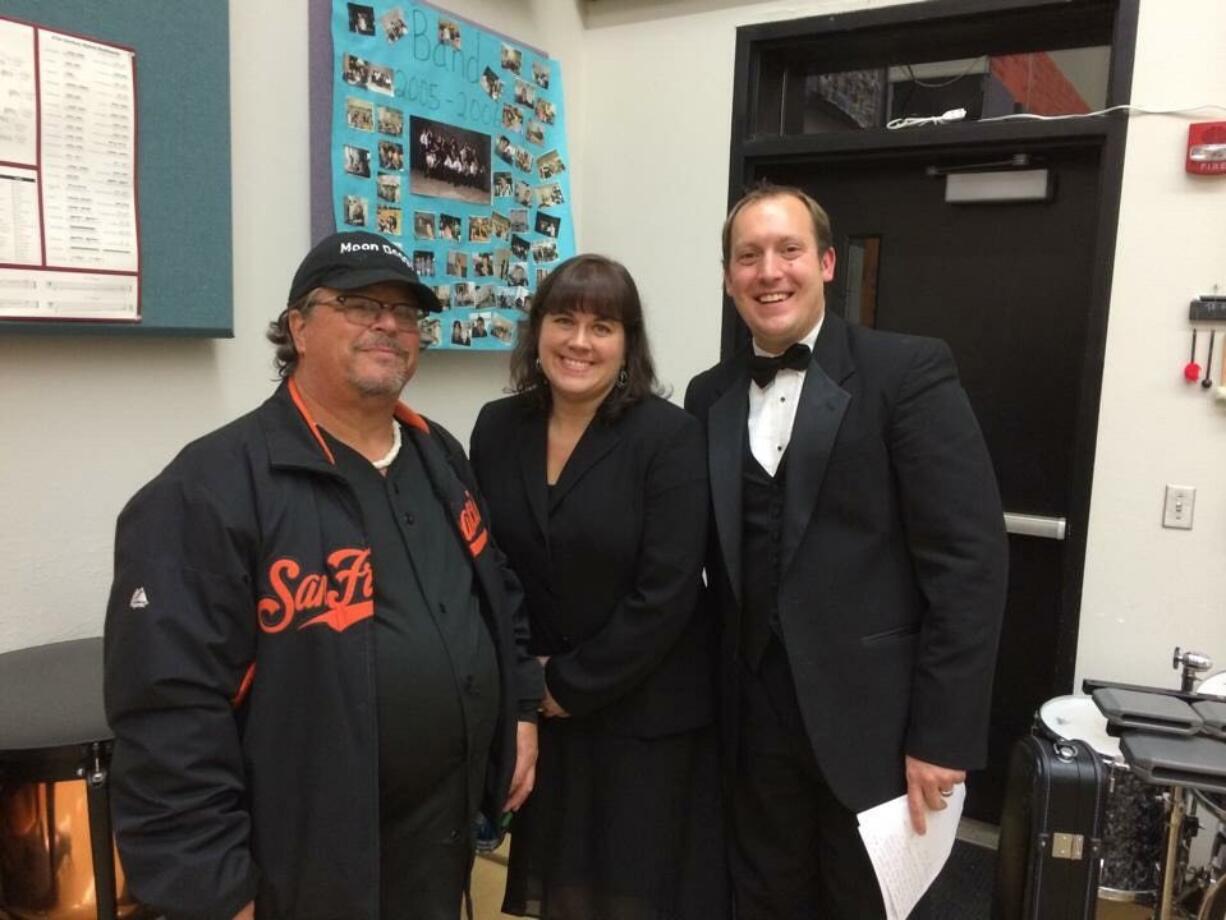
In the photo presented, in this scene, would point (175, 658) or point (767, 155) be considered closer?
point (175, 658)

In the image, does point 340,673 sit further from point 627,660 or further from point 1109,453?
point 1109,453

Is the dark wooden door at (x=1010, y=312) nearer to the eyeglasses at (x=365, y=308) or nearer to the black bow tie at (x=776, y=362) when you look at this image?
the black bow tie at (x=776, y=362)

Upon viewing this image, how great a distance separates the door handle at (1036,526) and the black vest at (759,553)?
123cm

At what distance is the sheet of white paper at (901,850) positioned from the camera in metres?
1.39

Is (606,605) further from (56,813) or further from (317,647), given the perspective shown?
(56,813)

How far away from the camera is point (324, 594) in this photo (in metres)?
1.11

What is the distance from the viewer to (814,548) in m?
1.41

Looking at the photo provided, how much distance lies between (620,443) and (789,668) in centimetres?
47

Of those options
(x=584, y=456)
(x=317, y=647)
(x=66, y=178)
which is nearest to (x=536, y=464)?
(x=584, y=456)

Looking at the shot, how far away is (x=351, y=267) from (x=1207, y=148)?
200cm

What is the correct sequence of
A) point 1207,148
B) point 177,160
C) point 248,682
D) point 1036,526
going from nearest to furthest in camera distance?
1. point 248,682
2. point 177,160
3. point 1207,148
4. point 1036,526

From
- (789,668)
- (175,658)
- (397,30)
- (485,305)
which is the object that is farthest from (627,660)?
(397,30)

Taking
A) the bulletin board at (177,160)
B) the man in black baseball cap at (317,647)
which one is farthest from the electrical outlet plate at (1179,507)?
the bulletin board at (177,160)

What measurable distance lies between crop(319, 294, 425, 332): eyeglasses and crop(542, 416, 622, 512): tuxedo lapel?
1.29ft
